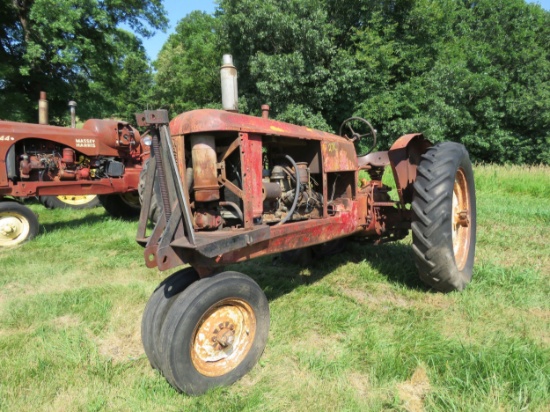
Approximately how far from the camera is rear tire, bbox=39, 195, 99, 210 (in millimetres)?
8102

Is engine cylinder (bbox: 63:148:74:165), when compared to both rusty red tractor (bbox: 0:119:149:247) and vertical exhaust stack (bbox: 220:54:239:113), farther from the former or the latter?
vertical exhaust stack (bbox: 220:54:239:113)

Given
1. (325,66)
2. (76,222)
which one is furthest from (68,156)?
(325,66)

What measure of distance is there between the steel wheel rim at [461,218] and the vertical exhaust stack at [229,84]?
2.23 m

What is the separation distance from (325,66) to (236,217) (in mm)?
13155

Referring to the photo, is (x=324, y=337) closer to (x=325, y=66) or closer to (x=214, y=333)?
(x=214, y=333)

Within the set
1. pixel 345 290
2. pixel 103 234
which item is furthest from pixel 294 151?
pixel 103 234

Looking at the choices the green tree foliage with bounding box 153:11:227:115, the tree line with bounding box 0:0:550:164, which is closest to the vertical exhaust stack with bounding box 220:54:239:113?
the tree line with bounding box 0:0:550:164

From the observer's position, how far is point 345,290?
3.41 meters

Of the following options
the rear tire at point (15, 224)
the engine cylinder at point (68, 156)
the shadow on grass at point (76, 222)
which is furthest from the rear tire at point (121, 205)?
the rear tire at point (15, 224)

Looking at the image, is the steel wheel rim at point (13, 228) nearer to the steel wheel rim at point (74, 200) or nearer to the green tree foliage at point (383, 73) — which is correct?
the steel wheel rim at point (74, 200)

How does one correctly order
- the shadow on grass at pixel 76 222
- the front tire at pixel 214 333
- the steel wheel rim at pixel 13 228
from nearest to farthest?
the front tire at pixel 214 333, the steel wheel rim at pixel 13 228, the shadow on grass at pixel 76 222

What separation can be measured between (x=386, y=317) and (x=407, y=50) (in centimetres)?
1473

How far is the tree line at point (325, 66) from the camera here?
11938 millimetres

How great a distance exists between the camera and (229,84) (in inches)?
109
